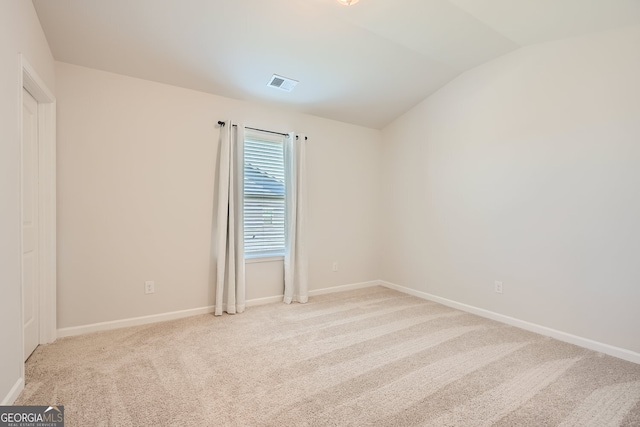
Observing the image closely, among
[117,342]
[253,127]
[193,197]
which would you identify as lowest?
[117,342]

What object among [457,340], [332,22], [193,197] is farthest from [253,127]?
[457,340]

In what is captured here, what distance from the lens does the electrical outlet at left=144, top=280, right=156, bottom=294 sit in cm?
287

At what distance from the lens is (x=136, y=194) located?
9.25 feet

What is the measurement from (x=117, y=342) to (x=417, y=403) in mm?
2410

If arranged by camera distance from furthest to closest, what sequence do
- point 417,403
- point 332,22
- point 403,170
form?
point 403,170
point 332,22
point 417,403

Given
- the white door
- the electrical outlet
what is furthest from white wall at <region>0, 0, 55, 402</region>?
the electrical outlet

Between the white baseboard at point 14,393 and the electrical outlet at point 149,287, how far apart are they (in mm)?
1158

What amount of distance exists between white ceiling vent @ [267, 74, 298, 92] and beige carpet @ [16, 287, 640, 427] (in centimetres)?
256

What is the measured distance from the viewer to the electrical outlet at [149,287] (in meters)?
2.87

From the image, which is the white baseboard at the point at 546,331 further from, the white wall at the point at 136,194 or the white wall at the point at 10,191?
the white wall at the point at 10,191

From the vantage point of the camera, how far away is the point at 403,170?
4.17 meters

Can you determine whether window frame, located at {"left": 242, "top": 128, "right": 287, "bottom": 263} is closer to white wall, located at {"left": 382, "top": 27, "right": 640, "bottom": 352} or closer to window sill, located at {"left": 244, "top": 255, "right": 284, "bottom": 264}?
window sill, located at {"left": 244, "top": 255, "right": 284, "bottom": 264}

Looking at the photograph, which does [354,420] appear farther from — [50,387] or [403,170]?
[403,170]

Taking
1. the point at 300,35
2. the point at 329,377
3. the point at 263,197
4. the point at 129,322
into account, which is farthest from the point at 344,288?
the point at 300,35
